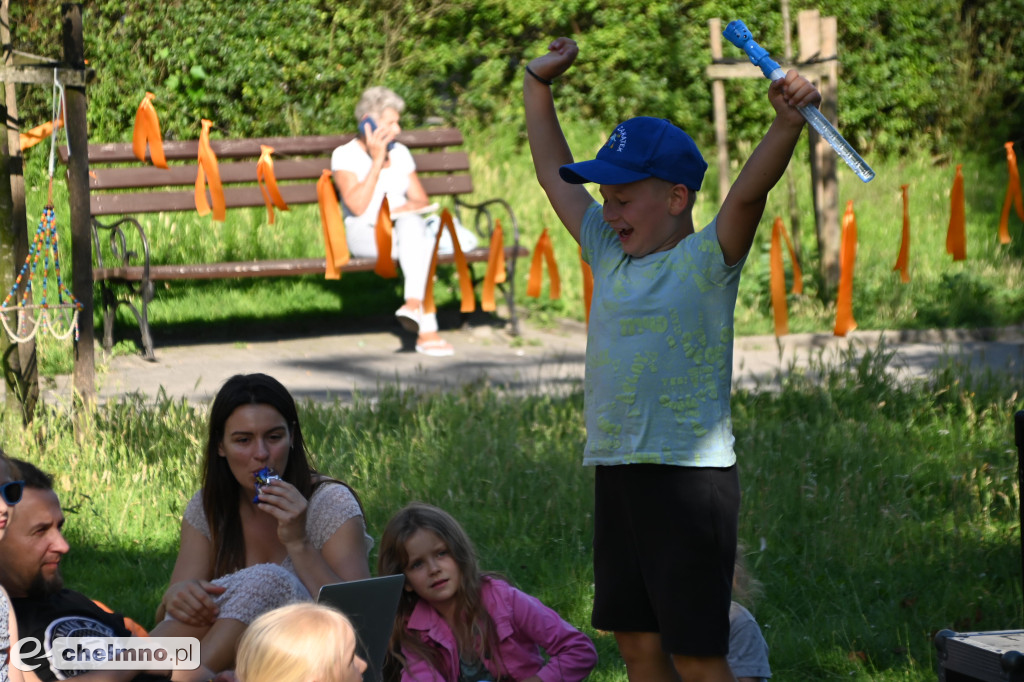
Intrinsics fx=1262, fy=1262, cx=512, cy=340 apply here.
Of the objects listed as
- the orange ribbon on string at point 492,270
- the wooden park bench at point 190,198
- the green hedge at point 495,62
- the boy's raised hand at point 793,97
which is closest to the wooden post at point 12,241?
the wooden park bench at point 190,198

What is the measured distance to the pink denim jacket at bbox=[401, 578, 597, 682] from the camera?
343 cm

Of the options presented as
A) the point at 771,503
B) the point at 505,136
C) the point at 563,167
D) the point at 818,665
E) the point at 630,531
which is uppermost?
the point at 505,136

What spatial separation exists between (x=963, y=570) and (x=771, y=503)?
2.47 ft

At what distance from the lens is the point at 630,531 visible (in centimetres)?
278

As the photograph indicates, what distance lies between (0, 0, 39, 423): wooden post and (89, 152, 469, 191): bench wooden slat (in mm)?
2444

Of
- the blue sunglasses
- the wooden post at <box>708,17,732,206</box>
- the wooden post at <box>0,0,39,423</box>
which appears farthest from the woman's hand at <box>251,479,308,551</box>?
the wooden post at <box>708,17,732,206</box>

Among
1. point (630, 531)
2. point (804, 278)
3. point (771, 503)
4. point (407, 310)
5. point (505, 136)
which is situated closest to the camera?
point (630, 531)

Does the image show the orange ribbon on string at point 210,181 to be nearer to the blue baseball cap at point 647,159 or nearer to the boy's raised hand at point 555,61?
the boy's raised hand at point 555,61

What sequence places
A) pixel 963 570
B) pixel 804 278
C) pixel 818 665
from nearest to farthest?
pixel 818 665, pixel 963 570, pixel 804 278

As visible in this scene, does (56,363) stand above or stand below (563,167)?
below

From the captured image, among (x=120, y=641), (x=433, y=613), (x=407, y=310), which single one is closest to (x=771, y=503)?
(x=433, y=613)

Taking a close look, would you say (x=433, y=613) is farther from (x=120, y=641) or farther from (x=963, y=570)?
(x=963, y=570)

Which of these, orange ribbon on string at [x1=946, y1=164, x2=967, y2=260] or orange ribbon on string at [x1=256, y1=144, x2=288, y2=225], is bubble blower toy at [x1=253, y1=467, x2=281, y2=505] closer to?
orange ribbon on string at [x1=256, y1=144, x2=288, y2=225]

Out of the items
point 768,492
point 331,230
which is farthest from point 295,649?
point 331,230
